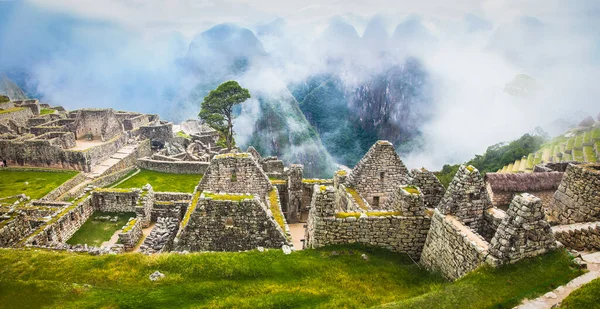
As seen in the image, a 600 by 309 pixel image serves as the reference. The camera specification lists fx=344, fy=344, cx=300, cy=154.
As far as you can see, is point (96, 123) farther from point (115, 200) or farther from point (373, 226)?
point (373, 226)

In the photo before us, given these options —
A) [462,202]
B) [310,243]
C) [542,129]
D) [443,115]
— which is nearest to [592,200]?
[462,202]

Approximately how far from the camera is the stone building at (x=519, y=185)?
74.8 feet

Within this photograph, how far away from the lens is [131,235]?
17.3m

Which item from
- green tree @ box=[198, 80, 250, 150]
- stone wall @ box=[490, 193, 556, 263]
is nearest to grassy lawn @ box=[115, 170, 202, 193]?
green tree @ box=[198, 80, 250, 150]

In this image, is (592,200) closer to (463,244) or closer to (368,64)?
(463,244)

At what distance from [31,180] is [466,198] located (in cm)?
3760

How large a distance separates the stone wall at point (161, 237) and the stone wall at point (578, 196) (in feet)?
50.8

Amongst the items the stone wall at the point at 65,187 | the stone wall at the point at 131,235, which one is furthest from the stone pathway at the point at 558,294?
the stone wall at the point at 65,187

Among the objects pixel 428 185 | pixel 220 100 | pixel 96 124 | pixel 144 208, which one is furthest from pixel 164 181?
pixel 428 185

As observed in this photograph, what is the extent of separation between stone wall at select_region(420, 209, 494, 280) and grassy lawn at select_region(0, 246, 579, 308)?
1.07 ft

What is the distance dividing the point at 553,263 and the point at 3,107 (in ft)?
236

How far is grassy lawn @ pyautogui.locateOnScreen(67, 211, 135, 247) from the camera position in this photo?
1884 cm

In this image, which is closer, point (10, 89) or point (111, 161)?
point (111, 161)

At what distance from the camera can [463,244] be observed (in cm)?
817
